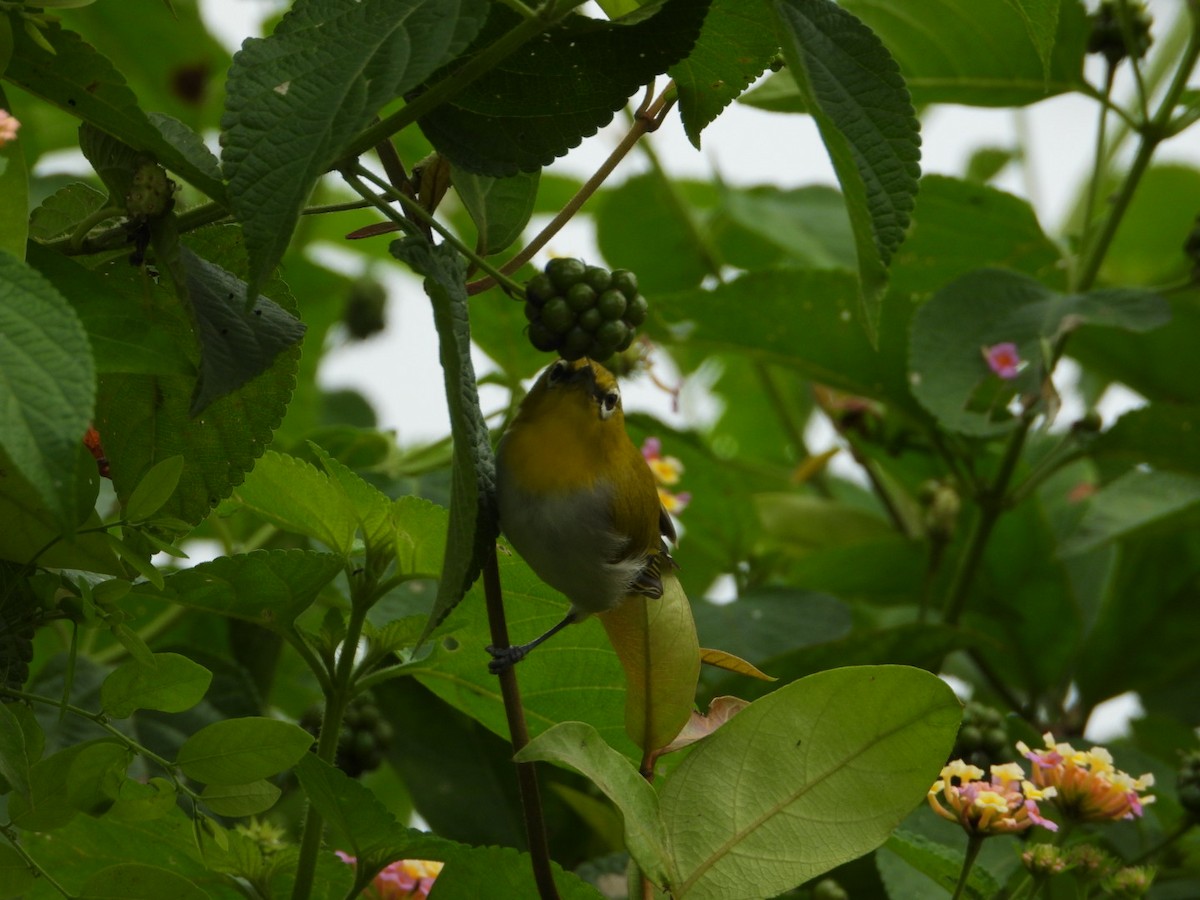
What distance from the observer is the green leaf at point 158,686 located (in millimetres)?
795

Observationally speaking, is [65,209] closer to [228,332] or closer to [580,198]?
[228,332]

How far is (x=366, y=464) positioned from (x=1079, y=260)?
37.6 inches

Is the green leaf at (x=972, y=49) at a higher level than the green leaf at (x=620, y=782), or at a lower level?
higher

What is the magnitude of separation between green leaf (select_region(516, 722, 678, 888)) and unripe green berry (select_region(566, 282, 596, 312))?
219 millimetres

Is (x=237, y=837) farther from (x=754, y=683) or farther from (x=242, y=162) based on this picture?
(x=754, y=683)

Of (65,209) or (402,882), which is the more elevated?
(65,209)

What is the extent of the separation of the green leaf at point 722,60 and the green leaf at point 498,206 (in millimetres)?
105

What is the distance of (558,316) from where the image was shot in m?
0.74

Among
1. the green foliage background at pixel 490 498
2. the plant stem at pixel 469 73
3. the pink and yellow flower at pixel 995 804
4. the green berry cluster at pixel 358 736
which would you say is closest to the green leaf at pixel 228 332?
the green foliage background at pixel 490 498

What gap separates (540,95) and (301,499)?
331 millimetres

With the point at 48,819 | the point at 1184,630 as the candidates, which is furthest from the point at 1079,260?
the point at 48,819

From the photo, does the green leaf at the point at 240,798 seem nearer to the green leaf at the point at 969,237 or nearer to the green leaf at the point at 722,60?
the green leaf at the point at 722,60

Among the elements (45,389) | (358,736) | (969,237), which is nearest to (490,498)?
(45,389)

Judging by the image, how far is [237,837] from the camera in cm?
89
